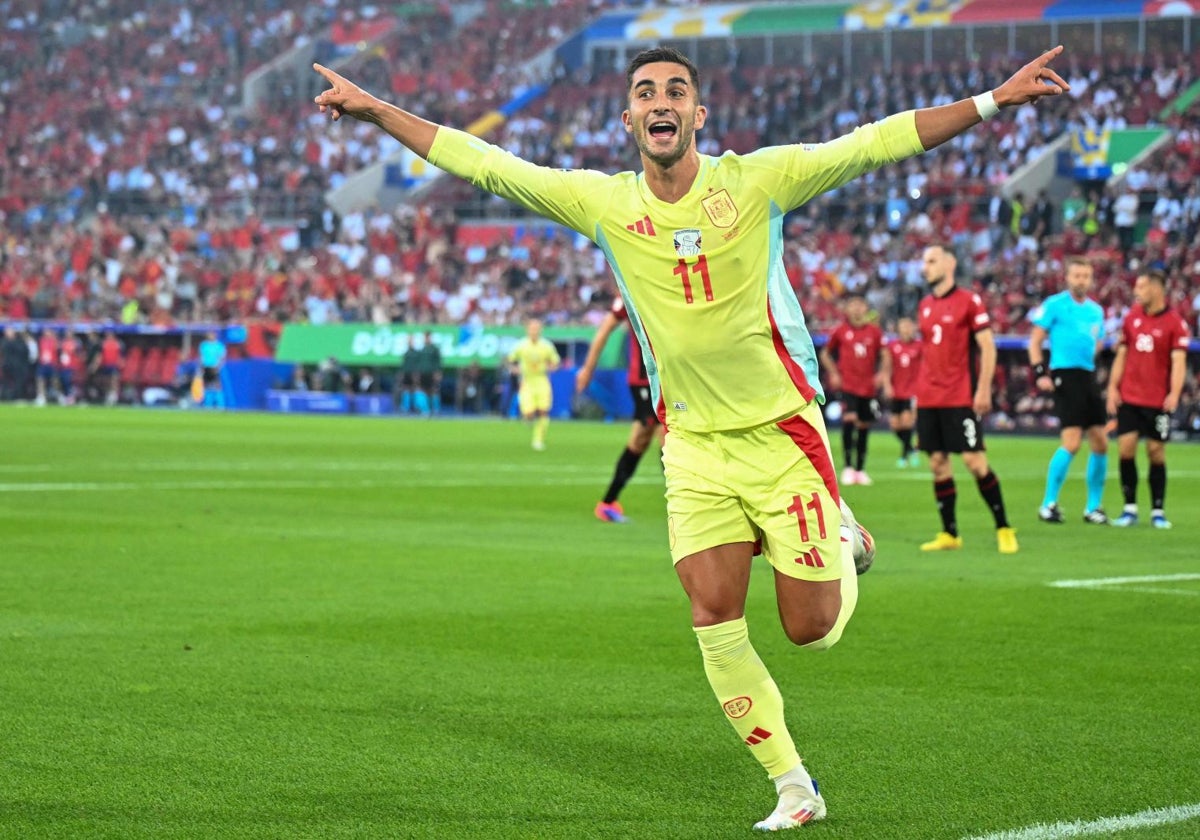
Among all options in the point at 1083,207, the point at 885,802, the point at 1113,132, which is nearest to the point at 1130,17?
the point at 1113,132

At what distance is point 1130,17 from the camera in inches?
1795

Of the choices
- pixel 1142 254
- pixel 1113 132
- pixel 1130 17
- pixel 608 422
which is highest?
pixel 1130 17

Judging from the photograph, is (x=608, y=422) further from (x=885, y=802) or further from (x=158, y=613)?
(x=885, y=802)

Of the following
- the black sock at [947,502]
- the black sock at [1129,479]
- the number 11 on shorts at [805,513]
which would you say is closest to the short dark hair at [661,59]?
the number 11 on shorts at [805,513]

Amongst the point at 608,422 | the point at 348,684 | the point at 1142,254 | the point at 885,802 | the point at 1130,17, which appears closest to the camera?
the point at 885,802

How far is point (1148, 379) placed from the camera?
52.5 feet

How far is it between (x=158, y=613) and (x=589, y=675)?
285 centimetres

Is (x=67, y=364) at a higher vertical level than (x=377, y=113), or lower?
lower

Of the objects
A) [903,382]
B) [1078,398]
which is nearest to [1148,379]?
[1078,398]

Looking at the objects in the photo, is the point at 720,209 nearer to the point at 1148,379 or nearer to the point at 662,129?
the point at 662,129

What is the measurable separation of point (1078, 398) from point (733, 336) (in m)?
11.4

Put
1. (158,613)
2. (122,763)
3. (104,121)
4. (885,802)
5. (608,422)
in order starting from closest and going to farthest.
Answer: (885,802) < (122,763) < (158,613) < (608,422) < (104,121)

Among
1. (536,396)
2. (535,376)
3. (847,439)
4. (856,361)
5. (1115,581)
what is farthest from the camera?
(535,376)

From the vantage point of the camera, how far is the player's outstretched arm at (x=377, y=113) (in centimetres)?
578
